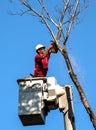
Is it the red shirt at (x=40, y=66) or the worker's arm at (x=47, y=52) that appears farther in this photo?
the red shirt at (x=40, y=66)

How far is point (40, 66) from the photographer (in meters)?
8.26

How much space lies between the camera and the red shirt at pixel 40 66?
26.8 ft

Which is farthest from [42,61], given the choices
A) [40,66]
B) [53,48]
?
[53,48]

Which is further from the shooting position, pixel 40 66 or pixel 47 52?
pixel 40 66

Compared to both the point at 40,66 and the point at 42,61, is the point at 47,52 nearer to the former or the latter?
the point at 42,61

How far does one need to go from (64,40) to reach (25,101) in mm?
1462

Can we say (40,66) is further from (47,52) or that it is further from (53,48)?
(53,48)

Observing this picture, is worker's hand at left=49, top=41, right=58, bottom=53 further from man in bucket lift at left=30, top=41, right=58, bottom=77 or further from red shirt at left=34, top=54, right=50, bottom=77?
red shirt at left=34, top=54, right=50, bottom=77

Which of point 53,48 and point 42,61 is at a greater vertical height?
point 53,48

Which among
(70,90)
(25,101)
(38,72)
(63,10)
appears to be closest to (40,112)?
(25,101)

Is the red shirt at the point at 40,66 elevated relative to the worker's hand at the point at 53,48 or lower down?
lower down

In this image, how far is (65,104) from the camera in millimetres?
7480

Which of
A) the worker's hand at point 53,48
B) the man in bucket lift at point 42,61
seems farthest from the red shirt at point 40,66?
the worker's hand at point 53,48

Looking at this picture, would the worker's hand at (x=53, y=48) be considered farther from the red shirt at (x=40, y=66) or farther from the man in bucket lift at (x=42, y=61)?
the red shirt at (x=40, y=66)
